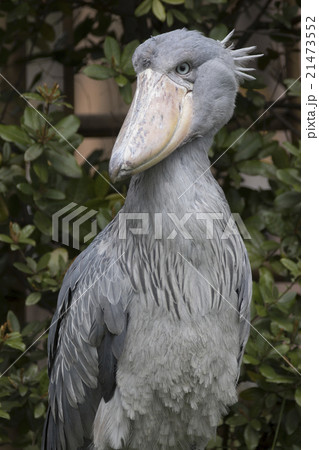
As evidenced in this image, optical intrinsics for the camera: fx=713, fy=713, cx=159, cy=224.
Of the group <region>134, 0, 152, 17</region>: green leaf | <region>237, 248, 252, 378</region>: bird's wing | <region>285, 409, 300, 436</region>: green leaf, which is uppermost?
<region>134, 0, 152, 17</region>: green leaf

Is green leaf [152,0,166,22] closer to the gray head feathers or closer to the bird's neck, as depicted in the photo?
the gray head feathers

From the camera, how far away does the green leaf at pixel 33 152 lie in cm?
172

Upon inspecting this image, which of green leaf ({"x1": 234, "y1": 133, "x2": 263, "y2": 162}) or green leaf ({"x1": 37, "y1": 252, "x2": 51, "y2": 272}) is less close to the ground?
green leaf ({"x1": 234, "y1": 133, "x2": 263, "y2": 162})

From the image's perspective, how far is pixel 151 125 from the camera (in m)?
1.02

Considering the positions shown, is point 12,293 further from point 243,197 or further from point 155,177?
point 155,177

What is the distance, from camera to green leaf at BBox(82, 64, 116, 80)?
1.77 metres

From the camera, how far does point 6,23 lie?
7.00 feet

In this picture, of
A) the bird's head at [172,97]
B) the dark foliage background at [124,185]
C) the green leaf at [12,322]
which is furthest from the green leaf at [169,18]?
the green leaf at [12,322]

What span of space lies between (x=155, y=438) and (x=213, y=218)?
403 mm

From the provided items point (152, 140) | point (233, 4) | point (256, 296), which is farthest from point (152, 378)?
point (233, 4)

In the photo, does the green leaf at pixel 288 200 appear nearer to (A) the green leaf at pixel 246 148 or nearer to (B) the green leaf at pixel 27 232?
(A) the green leaf at pixel 246 148

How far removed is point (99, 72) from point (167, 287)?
2.59ft

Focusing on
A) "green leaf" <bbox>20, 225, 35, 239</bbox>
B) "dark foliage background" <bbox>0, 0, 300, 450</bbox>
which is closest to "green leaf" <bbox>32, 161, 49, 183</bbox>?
"dark foliage background" <bbox>0, 0, 300, 450</bbox>

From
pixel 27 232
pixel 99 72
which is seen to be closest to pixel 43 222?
pixel 27 232
